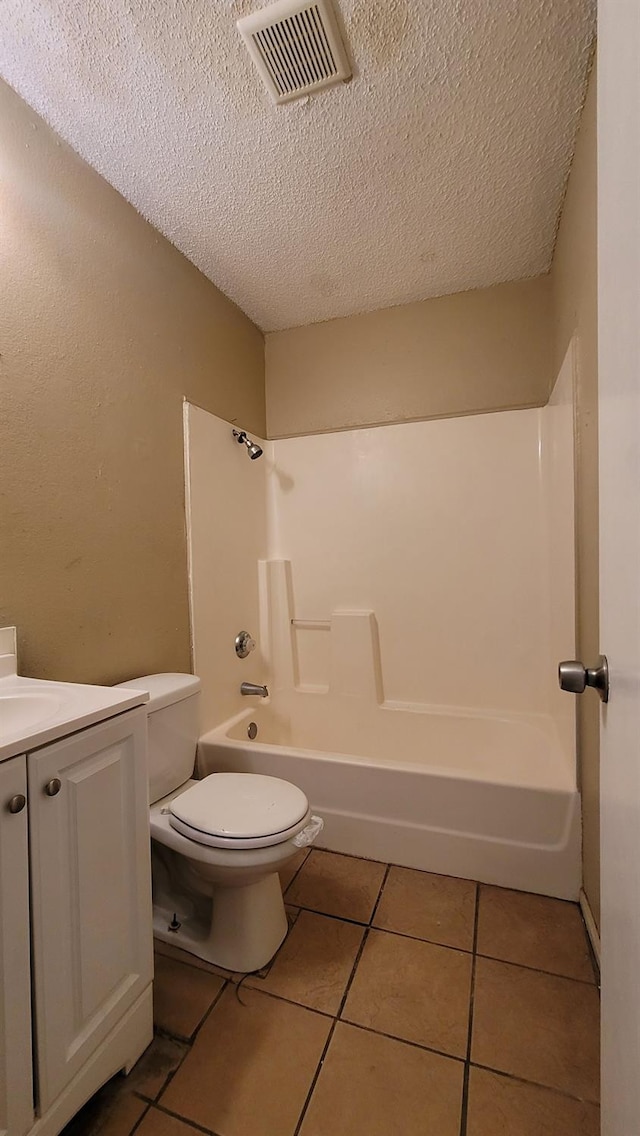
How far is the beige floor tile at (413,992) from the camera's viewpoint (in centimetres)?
102

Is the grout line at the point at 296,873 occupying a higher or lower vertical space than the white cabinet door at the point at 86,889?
lower

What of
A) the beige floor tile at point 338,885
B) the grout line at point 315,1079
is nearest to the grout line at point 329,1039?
the grout line at point 315,1079

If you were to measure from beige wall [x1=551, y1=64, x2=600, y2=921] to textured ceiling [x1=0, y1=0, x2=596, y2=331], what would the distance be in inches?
5.4

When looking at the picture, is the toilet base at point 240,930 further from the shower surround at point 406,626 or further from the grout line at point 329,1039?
the shower surround at point 406,626

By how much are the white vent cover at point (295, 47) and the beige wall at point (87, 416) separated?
2.12 ft

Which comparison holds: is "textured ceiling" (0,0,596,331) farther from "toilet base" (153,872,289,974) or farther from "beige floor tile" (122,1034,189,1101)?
"beige floor tile" (122,1034,189,1101)

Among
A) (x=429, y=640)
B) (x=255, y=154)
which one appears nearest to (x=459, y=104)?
(x=255, y=154)

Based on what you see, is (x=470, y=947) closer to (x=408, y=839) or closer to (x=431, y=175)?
(x=408, y=839)

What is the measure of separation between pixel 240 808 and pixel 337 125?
194 centimetres

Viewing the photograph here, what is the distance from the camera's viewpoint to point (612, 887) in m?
0.54

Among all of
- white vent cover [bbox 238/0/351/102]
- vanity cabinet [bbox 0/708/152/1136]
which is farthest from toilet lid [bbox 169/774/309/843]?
white vent cover [bbox 238/0/351/102]

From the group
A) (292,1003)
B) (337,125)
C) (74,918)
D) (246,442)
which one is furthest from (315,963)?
(337,125)

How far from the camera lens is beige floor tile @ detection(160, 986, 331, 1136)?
0.87 metres

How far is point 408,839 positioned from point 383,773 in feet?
0.80
